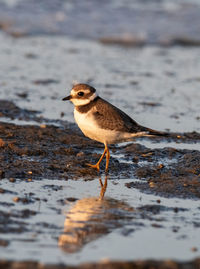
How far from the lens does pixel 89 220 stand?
4902 millimetres

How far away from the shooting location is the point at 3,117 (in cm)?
836

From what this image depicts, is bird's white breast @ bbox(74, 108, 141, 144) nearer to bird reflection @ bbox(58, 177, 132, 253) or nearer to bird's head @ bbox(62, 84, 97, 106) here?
bird's head @ bbox(62, 84, 97, 106)

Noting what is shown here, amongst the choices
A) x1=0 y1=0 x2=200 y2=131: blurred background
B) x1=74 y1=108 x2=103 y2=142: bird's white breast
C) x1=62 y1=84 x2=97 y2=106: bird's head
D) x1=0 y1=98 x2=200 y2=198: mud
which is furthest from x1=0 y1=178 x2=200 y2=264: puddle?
x1=0 y1=0 x2=200 y2=131: blurred background

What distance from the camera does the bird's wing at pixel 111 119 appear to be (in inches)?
257

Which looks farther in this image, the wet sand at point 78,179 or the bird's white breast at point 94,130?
the bird's white breast at point 94,130

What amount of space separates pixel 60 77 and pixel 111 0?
8250mm

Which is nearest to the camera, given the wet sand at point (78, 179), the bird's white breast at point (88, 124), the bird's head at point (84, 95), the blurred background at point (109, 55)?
the wet sand at point (78, 179)

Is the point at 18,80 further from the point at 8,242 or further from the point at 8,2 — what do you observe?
the point at 8,2

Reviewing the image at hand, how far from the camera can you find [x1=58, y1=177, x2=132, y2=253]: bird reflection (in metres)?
4.43

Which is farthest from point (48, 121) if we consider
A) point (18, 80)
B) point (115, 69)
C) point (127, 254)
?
point (127, 254)

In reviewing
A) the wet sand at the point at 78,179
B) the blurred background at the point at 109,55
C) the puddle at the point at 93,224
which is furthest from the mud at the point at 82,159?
the blurred background at the point at 109,55

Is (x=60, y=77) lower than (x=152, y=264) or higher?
higher

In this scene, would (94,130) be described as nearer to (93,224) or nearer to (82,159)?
(82,159)

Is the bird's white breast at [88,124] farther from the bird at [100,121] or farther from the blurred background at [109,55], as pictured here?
the blurred background at [109,55]
